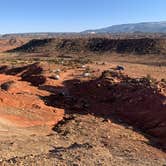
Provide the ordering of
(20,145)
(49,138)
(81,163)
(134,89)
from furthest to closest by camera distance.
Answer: (134,89) → (49,138) → (20,145) → (81,163)

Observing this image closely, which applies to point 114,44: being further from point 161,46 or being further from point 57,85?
point 57,85

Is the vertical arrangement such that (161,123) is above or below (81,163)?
below

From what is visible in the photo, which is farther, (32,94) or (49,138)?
(32,94)

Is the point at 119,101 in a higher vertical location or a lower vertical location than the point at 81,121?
higher

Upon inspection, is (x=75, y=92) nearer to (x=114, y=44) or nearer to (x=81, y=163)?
(x=81, y=163)

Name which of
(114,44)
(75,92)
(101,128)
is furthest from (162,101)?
(114,44)

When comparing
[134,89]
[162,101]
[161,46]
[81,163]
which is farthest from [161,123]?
[161,46]

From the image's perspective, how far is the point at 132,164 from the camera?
38.9 ft

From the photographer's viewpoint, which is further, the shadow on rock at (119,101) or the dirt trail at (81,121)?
the shadow on rock at (119,101)

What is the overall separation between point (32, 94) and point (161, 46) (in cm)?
4342

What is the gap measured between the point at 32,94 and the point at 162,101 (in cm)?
885

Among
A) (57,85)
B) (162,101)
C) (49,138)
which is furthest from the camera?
(57,85)

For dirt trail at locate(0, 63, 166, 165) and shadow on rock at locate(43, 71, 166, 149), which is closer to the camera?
dirt trail at locate(0, 63, 166, 165)

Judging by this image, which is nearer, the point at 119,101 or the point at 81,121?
the point at 81,121
